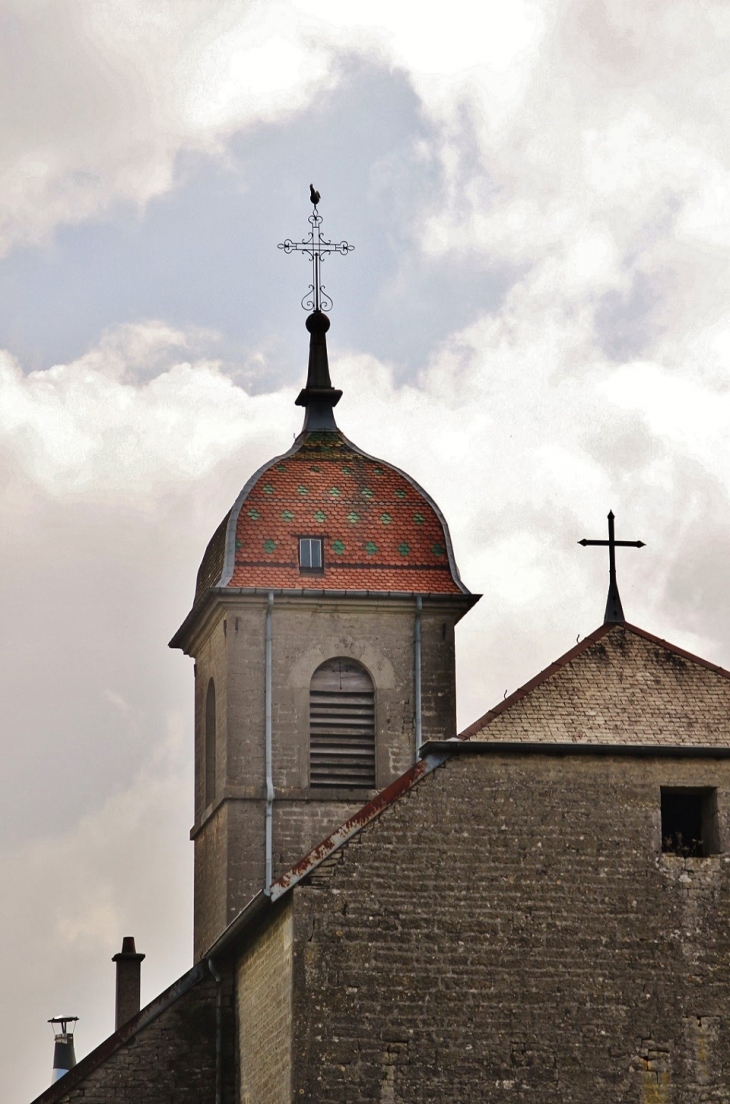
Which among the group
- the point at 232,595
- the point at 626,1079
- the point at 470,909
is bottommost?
the point at 626,1079

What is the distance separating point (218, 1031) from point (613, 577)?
7517 millimetres

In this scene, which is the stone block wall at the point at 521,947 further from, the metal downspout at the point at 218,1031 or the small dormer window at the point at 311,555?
the small dormer window at the point at 311,555

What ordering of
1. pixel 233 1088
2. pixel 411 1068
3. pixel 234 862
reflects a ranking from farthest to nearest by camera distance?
1. pixel 234 862
2. pixel 233 1088
3. pixel 411 1068

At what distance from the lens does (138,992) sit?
128 feet

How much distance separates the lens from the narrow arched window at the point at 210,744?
1606 inches

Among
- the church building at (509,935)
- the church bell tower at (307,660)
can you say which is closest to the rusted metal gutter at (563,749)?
the church building at (509,935)

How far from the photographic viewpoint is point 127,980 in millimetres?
39000

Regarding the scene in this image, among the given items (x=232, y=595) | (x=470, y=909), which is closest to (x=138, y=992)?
(x=232, y=595)

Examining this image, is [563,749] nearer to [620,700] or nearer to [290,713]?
[620,700]

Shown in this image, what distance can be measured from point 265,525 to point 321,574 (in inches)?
49.4

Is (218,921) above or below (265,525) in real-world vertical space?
below

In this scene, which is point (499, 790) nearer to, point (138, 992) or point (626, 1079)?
point (626, 1079)

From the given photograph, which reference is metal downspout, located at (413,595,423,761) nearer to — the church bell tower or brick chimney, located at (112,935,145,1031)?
the church bell tower

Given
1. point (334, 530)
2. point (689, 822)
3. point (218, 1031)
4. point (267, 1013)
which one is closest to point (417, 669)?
point (334, 530)
